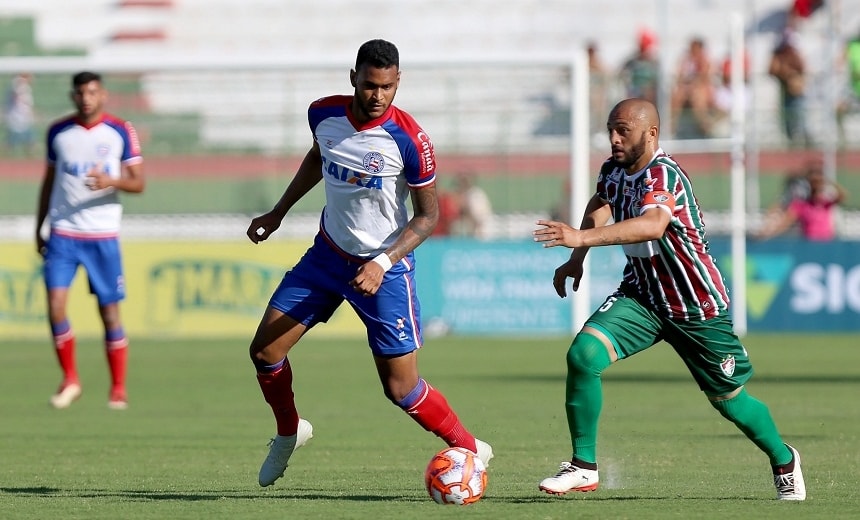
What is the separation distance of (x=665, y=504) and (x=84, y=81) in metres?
6.59

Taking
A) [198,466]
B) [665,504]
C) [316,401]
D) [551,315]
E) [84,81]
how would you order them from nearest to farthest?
1. [665,504]
2. [198,466]
3. [84,81]
4. [316,401]
5. [551,315]

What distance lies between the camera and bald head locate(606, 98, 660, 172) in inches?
281

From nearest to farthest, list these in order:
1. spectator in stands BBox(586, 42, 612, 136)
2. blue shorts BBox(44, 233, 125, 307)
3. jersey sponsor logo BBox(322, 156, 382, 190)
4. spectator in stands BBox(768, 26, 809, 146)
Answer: jersey sponsor logo BBox(322, 156, 382, 190) → blue shorts BBox(44, 233, 125, 307) → spectator in stands BBox(586, 42, 612, 136) → spectator in stands BBox(768, 26, 809, 146)

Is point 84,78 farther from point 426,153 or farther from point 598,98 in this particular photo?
point 598,98

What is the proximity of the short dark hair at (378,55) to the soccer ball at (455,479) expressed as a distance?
1856 millimetres

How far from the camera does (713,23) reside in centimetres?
3003

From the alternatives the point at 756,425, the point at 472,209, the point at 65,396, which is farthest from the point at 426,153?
the point at 472,209

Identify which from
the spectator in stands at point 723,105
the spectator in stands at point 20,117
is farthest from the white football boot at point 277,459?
the spectator in stands at point 723,105

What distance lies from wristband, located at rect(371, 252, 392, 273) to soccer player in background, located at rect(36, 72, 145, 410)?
5.39m

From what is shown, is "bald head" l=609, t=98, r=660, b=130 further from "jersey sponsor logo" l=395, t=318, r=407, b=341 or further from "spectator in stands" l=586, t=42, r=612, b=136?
"spectator in stands" l=586, t=42, r=612, b=136

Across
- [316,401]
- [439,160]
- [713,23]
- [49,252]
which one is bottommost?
[316,401]

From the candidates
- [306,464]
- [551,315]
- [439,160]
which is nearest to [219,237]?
[439,160]

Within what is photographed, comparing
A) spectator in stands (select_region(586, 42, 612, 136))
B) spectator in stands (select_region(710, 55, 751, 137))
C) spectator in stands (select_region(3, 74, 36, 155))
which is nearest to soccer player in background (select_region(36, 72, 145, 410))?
spectator in stands (select_region(3, 74, 36, 155))

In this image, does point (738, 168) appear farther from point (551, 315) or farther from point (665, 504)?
point (665, 504)
